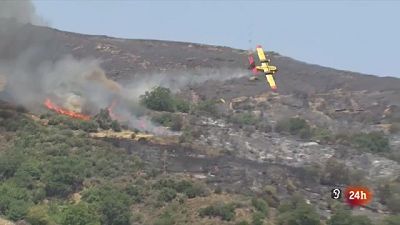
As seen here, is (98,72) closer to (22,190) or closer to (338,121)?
(338,121)

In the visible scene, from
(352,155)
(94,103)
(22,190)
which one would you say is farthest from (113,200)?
(94,103)

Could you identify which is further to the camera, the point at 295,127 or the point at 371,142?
the point at 295,127

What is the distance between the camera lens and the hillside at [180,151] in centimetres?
8506

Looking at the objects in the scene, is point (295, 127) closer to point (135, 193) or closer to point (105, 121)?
point (105, 121)

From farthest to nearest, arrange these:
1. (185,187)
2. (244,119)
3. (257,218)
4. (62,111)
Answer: (244,119) < (62,111) < (185,187) < (257,218)

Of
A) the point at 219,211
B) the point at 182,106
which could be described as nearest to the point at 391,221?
the point at 219,211

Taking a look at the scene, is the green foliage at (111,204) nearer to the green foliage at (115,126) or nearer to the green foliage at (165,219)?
the green foliage at (165,219)

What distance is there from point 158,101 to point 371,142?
→ 42939 mm

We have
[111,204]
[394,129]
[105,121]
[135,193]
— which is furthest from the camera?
[394,129]

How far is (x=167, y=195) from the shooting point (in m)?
89.7

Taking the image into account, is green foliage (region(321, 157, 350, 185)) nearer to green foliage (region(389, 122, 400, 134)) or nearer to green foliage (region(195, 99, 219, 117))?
green foliage (region(389, 122, 400, 134))

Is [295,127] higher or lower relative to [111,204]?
higher

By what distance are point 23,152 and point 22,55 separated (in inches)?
1672

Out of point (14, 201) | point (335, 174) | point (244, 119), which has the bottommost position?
point (14, 201)
